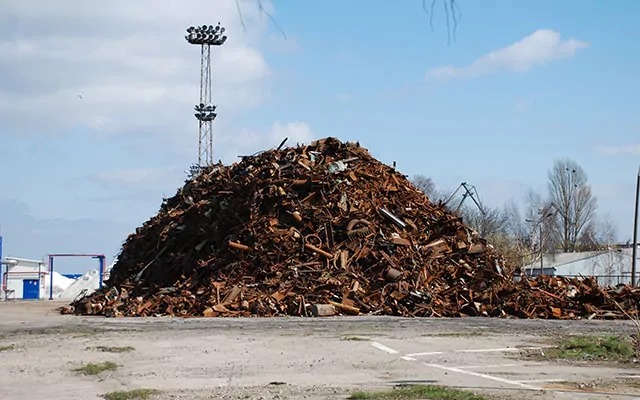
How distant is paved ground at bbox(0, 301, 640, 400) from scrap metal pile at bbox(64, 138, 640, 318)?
147 inches

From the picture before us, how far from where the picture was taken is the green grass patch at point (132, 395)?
370 inches

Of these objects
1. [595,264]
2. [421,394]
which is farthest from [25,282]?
[595,264]

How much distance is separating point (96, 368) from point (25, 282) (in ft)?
120

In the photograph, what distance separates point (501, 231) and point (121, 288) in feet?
214

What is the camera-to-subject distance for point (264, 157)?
29891mm

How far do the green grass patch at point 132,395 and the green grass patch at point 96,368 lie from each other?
6.55 feet

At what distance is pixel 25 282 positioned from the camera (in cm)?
4569

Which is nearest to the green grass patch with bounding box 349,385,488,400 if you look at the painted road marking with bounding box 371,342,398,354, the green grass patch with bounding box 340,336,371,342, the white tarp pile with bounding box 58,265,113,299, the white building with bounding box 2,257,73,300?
the painted road marking with bounding box 371,342,398,354

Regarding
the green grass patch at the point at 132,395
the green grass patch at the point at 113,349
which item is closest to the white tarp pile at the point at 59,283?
the green grass patch at the point at 113,349

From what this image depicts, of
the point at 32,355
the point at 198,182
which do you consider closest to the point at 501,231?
the point at 198,182

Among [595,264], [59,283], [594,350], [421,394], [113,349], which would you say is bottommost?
[59,283]

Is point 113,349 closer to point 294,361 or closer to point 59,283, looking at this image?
point 294,361

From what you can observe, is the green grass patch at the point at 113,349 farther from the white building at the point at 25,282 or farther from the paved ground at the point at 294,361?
the white building at the point at 25,282

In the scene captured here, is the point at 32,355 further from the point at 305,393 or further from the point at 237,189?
the point at 237,189
